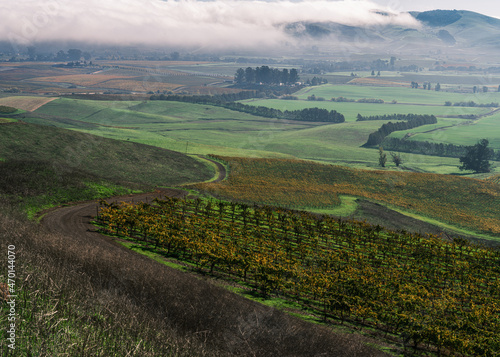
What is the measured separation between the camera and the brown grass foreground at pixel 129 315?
20.4m

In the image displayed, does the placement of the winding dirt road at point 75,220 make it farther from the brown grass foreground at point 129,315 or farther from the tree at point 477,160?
the tree at point 477,160

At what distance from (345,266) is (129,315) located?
35.4 meters

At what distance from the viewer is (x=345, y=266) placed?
178ft

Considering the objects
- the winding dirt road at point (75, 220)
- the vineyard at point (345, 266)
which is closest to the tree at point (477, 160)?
the vineyard at point (345, 266)

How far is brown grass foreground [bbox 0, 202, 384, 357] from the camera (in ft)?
67.1

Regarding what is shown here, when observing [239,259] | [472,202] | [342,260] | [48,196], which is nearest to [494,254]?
[342,260]

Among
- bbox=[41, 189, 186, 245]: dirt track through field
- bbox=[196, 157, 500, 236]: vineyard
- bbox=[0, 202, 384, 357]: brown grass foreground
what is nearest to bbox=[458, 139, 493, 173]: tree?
bbox=[196, 157, 500, 236]: vineyard

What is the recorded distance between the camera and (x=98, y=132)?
180m

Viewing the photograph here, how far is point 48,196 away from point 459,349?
209 ft

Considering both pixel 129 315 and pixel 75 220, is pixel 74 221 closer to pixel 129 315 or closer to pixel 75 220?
pixel 75 220

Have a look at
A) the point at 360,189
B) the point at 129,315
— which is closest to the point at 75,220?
the point at 129,315

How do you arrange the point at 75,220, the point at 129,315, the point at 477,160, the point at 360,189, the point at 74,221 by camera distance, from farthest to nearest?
the point at 477,160, the point at 360,189, the point at 75,220, the point at 74,221, the point at 129,315

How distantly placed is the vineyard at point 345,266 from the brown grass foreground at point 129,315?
6545 mm

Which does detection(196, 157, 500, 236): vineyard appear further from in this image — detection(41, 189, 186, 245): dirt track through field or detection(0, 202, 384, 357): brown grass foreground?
detection(0, 202, 384, 357): brown grass foreground
